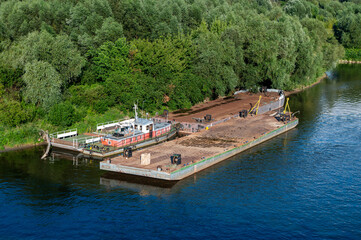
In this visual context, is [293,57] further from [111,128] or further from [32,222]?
[32,222]

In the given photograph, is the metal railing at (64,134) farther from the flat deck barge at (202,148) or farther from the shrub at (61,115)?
the flat deck barge at (202,148)

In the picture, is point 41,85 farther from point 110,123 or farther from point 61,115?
point 110,123

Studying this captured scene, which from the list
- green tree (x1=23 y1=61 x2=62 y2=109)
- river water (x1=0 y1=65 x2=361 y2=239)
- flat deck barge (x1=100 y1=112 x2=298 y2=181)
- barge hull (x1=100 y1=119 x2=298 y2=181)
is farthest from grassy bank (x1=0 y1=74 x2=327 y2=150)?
barge hull (x1=100 y1=119 x2=298 y2=181)

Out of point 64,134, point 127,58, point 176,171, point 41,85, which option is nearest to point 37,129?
point 64,134

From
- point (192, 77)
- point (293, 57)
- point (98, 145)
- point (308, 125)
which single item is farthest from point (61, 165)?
point (293, 57)

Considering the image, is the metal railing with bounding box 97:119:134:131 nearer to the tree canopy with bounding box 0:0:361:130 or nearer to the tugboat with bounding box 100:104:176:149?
the tugboat with bounding box 100:104:176:149

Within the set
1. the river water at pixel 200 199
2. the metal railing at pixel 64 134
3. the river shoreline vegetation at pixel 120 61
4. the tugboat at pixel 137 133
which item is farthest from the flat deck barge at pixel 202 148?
the river shoreline vegetation at pixel 120 61
